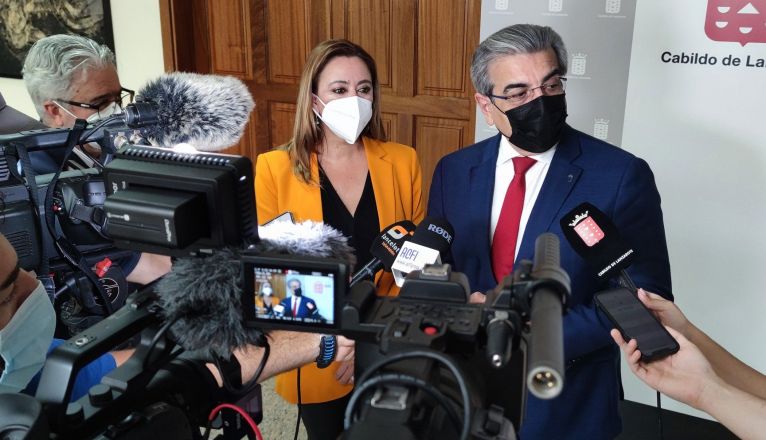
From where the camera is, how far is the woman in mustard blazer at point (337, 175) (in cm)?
178

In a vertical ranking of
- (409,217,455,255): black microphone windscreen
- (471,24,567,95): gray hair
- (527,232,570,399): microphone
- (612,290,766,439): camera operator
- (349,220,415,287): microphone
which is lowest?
(612,290,766,439): camera operator

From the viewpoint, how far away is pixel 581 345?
1362 mm

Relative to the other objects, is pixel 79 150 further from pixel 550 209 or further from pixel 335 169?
pixel 550 209

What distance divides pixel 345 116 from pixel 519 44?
613 mm

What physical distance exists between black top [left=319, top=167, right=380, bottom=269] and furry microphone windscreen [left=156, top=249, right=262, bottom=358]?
1045 millimetres

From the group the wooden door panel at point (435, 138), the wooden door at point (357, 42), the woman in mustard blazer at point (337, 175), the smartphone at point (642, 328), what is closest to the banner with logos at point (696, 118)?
the wooden door at point (357, 42)

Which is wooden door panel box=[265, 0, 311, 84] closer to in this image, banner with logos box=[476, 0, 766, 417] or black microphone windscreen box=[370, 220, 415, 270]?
banner with logos box=[476, 0, 766, 417]

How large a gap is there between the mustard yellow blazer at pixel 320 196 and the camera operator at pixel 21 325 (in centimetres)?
81

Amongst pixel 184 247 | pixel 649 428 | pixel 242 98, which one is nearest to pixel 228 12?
pixel 242 98

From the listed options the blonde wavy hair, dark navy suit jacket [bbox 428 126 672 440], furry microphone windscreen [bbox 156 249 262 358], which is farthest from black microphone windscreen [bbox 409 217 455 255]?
the blonde wavy hair

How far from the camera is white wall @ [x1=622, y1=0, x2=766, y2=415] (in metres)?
2.29

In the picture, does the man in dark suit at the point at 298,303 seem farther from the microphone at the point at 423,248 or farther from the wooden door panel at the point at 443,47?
the wooden door panel at the point at 443,47

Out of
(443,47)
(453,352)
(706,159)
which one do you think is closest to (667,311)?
(453,352)

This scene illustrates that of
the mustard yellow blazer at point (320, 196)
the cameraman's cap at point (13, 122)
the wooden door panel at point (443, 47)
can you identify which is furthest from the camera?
the wooden door panel at point (443, 47)
